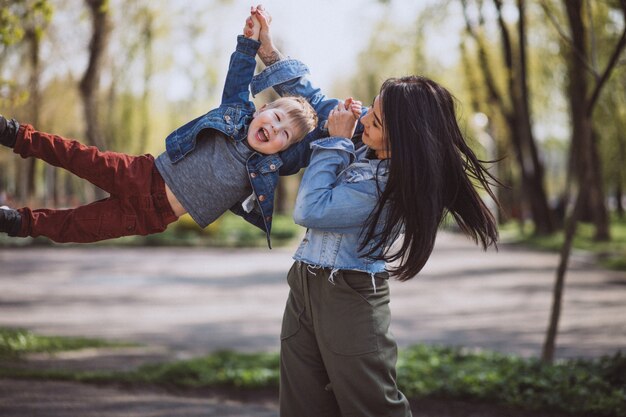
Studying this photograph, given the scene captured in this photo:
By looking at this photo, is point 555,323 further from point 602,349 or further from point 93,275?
point 93,275

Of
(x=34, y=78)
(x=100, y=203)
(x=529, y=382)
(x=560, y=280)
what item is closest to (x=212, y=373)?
(x=529, y=382)

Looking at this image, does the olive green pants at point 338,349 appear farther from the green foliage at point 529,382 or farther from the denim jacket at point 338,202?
the green foliage at point 529,382

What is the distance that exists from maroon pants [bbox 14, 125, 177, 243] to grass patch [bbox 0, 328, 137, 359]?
12.3 feet

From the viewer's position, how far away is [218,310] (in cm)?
1028

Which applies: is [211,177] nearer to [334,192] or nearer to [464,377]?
[334,192]

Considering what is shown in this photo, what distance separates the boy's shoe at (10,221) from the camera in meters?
2.93

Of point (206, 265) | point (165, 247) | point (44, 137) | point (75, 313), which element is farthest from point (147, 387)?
point (165, 247)

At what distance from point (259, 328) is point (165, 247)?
12.3m

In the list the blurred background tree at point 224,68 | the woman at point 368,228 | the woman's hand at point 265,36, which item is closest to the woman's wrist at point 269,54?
the woman's hand at point 265,36

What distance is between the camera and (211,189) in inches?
116

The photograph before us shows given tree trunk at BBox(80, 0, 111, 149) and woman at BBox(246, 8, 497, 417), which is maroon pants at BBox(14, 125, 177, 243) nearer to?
woman at BBox(246, 8, 497, 417)

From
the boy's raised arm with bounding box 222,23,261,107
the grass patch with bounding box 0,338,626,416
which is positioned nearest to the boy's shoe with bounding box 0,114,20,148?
the boy's raised arm with bounding box 222,23,261,107

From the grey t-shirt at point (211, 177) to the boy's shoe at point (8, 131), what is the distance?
0.62 m

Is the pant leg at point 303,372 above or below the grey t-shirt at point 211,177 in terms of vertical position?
below
